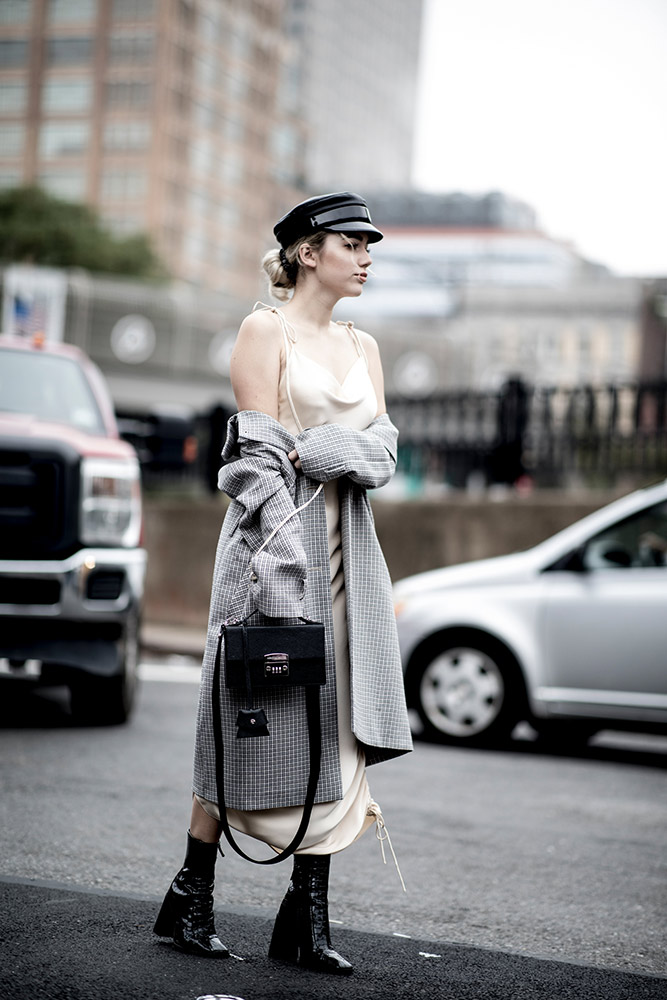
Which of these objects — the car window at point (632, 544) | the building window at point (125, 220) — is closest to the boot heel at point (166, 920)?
the car window at point (632, 544)

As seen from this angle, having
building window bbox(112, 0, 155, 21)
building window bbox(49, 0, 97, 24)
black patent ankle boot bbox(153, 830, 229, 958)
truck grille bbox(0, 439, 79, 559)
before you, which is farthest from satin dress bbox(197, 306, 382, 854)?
building window bbox(49, 0, 97, 24)

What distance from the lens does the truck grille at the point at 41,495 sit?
24.9 ft

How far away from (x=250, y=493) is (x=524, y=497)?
10.1m

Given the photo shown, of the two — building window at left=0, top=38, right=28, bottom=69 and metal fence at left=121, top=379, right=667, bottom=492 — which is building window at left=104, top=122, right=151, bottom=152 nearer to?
building window at left=0, top=38, right=28, bottom=69

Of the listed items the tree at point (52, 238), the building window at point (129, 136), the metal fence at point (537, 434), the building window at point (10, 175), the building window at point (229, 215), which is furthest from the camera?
the building window at point (229, 215)

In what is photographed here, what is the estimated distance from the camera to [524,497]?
1341cm

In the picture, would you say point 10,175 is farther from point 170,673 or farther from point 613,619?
point 613,619

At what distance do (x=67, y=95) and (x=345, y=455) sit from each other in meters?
120

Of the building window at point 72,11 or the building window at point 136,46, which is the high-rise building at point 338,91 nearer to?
the building window at point 136,46

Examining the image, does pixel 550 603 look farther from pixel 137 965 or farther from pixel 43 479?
pixel 137 965

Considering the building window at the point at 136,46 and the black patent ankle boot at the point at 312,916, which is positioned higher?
the building window at the point at 136,46

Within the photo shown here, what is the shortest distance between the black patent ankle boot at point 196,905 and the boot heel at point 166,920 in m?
0.03

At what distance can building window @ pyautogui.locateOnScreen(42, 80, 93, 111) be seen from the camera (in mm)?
115500

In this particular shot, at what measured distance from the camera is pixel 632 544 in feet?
27.0
